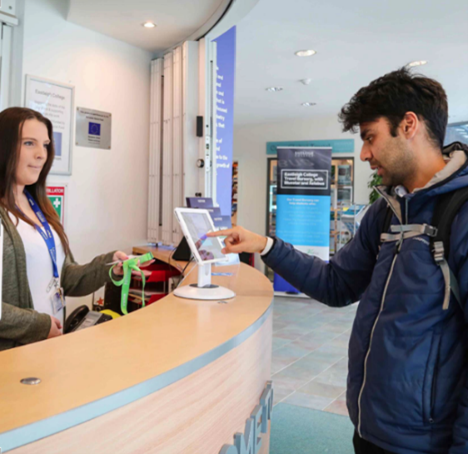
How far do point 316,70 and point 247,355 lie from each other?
5.27m

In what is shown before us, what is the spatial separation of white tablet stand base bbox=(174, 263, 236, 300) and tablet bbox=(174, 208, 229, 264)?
55 millimetres

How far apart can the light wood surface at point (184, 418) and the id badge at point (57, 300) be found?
0.89 metres

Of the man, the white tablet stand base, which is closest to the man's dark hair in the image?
the man

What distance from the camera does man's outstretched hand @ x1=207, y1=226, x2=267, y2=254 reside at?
1.77 meters

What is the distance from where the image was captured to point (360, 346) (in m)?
1.33

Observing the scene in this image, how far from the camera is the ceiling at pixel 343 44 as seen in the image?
13.6 feet

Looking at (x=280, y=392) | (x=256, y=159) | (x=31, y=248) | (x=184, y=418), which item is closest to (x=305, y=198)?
(x=256, y=159)

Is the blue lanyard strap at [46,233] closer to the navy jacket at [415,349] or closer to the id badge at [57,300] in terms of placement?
the id badge at [57,300]

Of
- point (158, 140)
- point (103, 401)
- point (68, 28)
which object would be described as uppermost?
point (68, 28)

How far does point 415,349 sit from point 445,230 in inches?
12.4

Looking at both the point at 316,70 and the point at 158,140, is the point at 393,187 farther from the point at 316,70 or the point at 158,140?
the point at 316,70

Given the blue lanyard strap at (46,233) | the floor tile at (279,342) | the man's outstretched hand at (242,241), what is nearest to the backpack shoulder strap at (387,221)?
the man's outstretched hand at (242,241)

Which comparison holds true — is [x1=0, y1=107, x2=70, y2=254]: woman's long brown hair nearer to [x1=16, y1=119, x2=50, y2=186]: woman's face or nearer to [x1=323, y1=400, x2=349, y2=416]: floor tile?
[x1=16, y1=119, x2=50, y2=186]: woman's face

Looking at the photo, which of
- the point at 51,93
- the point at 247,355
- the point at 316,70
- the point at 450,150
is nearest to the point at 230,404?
the point at 247,355
